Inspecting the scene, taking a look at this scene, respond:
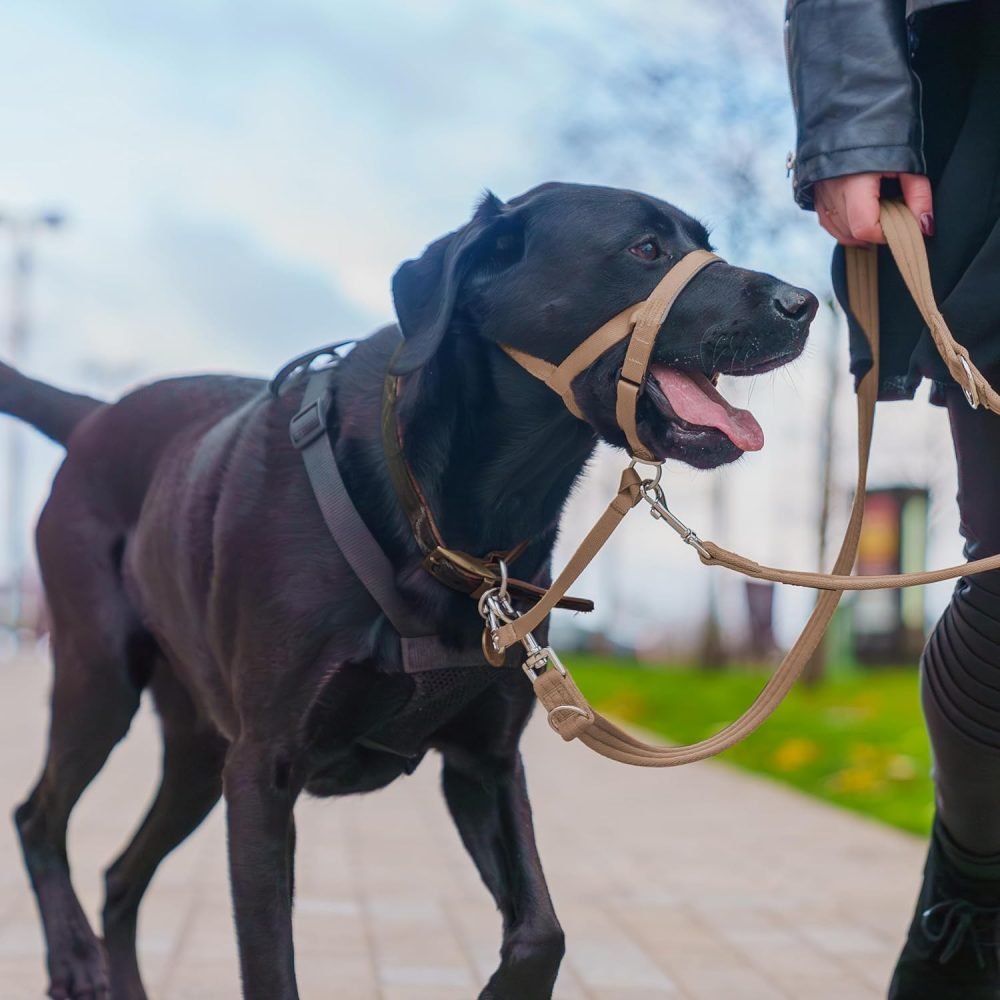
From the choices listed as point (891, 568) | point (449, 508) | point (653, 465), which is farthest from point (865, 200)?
point (891, 568)

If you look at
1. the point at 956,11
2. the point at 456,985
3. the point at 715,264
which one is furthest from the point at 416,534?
the point at 456,985

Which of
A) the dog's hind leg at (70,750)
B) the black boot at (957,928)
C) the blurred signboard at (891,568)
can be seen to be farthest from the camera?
the blurred signboard at (891,568)

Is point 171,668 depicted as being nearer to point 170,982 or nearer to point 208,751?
point 208,751

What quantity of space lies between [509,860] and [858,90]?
1552mm

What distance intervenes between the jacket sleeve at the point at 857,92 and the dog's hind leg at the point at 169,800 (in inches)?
78.5

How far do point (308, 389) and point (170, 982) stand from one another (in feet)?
5.71

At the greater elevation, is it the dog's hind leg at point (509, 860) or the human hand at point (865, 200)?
the human hand at point (865, 200)

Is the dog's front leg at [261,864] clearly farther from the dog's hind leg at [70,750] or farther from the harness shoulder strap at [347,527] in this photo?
the dog's hind leg at [70,750]

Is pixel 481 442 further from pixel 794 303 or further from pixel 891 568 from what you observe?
pixel 891 568

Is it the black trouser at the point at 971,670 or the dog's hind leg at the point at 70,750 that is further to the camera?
the dog's hind leg at the point at 70,750

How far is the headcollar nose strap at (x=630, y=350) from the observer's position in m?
2.71

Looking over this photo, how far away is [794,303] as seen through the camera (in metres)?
2.69

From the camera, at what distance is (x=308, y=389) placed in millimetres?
3096

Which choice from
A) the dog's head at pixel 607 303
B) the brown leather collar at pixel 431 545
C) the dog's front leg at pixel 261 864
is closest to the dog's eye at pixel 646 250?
the dog's head at pixel 607 303
